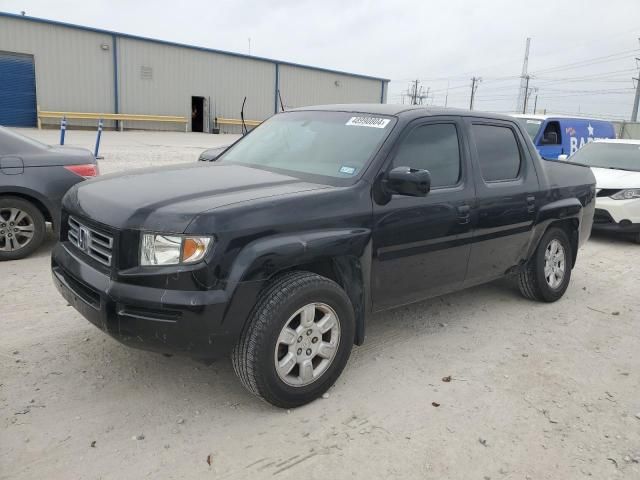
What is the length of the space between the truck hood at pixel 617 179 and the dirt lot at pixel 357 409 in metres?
4.32

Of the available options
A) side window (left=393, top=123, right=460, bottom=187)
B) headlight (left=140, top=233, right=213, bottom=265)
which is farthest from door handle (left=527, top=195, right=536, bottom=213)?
headlight (left=140, top=233, right=213, bottom=265)

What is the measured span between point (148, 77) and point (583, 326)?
2992cm

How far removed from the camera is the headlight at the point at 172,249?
285cm

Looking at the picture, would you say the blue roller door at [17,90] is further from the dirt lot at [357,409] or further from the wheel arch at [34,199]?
the dirt lot at [357,409]

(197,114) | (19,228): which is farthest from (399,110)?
(197,114)

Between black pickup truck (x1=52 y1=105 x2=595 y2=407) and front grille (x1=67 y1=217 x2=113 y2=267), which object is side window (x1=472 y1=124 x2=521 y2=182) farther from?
front grille (x1=67 y1=217 x2=113 y2=267)

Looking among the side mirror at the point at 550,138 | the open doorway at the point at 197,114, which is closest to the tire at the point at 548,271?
the side mirror at the point at 550,138

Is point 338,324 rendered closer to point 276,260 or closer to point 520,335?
point 276,260

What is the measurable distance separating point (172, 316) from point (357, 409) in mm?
1257

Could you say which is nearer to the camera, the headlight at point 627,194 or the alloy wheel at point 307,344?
the alloy wheel at point 307,344

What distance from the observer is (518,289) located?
564 centimetres

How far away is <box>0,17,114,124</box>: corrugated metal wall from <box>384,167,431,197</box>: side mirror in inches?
1114

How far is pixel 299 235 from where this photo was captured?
314 cm

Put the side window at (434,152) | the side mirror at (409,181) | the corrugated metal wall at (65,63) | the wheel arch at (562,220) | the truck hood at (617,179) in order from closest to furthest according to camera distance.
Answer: the side mirror at (409,181)
the side window at (434,152)
the wheel arch at (562,220)
the truck hood at (617,179)
the corrugated metal wall at (65,63)
